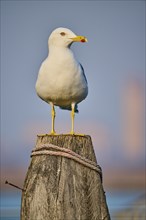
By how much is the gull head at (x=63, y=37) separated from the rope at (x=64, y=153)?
1.17 meters

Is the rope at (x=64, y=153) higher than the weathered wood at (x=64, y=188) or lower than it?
higher

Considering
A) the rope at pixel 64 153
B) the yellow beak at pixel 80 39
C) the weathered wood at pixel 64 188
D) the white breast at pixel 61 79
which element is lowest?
the weathered wood at pixel 64 188

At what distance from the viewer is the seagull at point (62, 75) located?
17.6 ft

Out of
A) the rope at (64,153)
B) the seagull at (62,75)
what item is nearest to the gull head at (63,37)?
the seagull at (62,75)

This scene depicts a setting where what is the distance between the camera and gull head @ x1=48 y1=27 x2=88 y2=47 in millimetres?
5504

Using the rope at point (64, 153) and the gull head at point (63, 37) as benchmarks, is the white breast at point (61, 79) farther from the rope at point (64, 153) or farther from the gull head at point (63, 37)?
the rope at point (64, 153)

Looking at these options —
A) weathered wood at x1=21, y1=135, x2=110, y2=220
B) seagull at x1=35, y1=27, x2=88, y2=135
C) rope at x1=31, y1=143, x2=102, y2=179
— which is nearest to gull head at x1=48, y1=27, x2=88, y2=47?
seagull at x1=35, y1=27, x2=88, y2=135

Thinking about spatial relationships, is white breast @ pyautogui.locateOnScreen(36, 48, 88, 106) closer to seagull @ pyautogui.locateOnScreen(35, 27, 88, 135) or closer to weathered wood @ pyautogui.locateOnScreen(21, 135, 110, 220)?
seagull @ pyautogui.locateOnScreen(35, 27, 88, 135)

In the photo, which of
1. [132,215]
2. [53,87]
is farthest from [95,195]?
[132,215]

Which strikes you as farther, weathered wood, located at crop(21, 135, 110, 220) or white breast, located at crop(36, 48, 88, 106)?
white breast, located at crop(36, 48, 88, 106)

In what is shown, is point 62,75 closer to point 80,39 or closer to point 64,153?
point 80,39

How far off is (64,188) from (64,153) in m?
0.36

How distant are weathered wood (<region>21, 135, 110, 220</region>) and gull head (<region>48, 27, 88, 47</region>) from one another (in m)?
1.07

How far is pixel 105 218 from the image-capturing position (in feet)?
17.0
